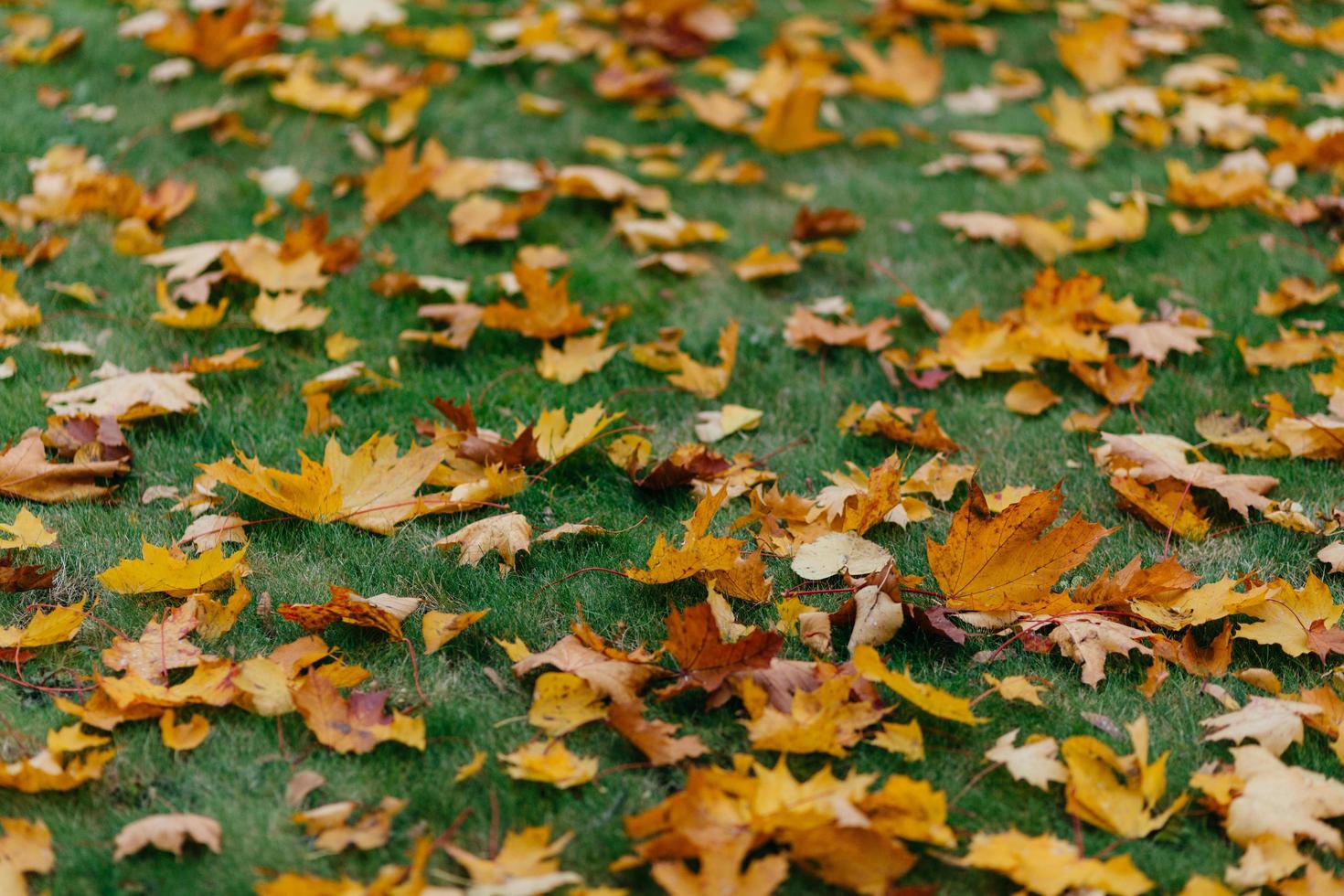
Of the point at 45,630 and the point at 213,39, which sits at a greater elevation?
the point at 213,39

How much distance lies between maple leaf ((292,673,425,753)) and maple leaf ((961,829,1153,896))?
0.86 meters

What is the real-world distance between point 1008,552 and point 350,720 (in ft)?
3.82

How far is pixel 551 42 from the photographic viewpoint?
4.45 m

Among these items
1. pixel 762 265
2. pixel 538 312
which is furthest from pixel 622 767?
pixel 762 265

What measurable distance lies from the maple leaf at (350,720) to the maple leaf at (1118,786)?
1007 mm

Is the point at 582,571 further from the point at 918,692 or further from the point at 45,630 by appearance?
the point at 45,630

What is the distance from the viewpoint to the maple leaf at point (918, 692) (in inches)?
70.4

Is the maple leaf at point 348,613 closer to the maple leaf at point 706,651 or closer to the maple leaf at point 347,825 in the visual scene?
the maple leaf at point 347,825

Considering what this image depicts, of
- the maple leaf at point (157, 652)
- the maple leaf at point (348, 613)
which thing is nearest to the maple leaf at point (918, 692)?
the maple leaf at point (348, 613)

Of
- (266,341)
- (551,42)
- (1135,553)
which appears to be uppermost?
(551,42)

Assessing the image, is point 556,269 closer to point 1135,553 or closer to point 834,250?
point 834,250

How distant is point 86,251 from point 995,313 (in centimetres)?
256

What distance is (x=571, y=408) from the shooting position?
8.92 feet

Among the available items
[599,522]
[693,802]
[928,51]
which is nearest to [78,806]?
[693,802]
